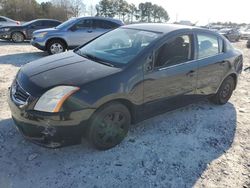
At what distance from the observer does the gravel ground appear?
3.00 m

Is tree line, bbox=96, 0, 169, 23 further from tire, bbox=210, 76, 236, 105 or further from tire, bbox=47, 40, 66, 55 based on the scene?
tire, bbox=210, 76, 236, 105

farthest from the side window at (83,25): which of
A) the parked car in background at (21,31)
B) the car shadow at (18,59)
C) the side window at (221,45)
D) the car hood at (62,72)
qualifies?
the car hood at (62,72)

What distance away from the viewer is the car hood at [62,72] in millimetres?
3148

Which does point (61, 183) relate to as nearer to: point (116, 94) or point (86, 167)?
point (86, 167)

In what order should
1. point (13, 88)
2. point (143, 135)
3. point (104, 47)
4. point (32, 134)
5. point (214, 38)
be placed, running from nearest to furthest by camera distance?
point (32, 134)
point (13, 88)
point (143, 135)
point (104, 47)
point (214, 38)

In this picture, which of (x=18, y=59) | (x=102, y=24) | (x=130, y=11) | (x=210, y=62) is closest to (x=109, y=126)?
(x=210, y=62)

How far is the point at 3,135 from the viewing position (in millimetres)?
3717

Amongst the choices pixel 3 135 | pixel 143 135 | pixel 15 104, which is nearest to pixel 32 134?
pixel 15 104

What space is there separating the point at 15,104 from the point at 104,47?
168 centimetres

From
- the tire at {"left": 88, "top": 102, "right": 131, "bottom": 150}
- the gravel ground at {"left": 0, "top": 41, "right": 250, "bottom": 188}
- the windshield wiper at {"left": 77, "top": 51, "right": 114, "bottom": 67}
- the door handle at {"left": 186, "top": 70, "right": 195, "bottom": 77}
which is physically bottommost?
the gravel ground at {"left": 0, "top": 41, "right": 250, "bottom": 188}

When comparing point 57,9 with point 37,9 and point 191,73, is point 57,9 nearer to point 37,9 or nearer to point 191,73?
point 37,9

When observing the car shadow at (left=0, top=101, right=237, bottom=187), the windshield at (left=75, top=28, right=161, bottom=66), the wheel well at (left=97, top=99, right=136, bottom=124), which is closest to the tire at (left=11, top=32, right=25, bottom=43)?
the windshield at (left=75, top=28, right=161, bottom=66)

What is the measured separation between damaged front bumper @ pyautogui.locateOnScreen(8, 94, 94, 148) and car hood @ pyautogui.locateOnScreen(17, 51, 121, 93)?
328 millimetres

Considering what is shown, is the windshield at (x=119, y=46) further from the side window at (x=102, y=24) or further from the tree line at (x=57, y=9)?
the tree line at (x=57, y=9)
